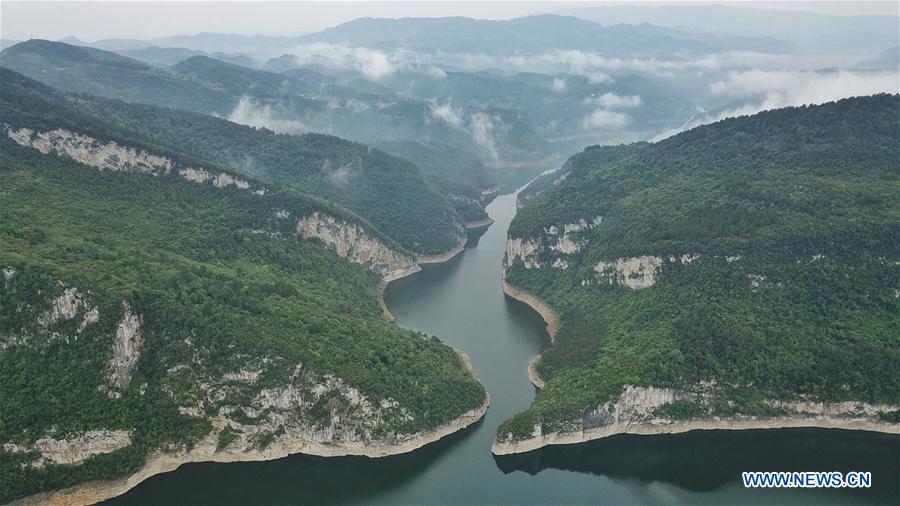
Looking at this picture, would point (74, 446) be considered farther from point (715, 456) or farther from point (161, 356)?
point (715, 456)

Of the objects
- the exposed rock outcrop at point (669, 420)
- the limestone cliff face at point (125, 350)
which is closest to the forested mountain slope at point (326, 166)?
the exposed rock outcrop at point (669, 420)

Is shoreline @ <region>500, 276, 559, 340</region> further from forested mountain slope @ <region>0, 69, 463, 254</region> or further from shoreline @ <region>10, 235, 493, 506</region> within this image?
forested mountain slope @ <region>0, 69, 463, 254</region>

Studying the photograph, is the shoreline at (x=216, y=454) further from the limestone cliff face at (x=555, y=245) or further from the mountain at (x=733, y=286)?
the limestone cliff face at (x=555, y=245)

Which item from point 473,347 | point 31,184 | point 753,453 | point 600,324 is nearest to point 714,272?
point 600,324

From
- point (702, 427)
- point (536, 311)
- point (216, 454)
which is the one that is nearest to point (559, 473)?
point (702, 427)

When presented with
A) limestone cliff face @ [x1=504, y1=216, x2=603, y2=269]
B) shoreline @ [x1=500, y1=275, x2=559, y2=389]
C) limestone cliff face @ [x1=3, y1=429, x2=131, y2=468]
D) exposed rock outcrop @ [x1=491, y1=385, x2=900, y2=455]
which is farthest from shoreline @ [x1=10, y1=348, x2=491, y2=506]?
limestone cliff face @ [x1=504, y1=216, x2=603, y2=269]

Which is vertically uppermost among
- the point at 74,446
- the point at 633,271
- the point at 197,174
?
the point at 633,271
